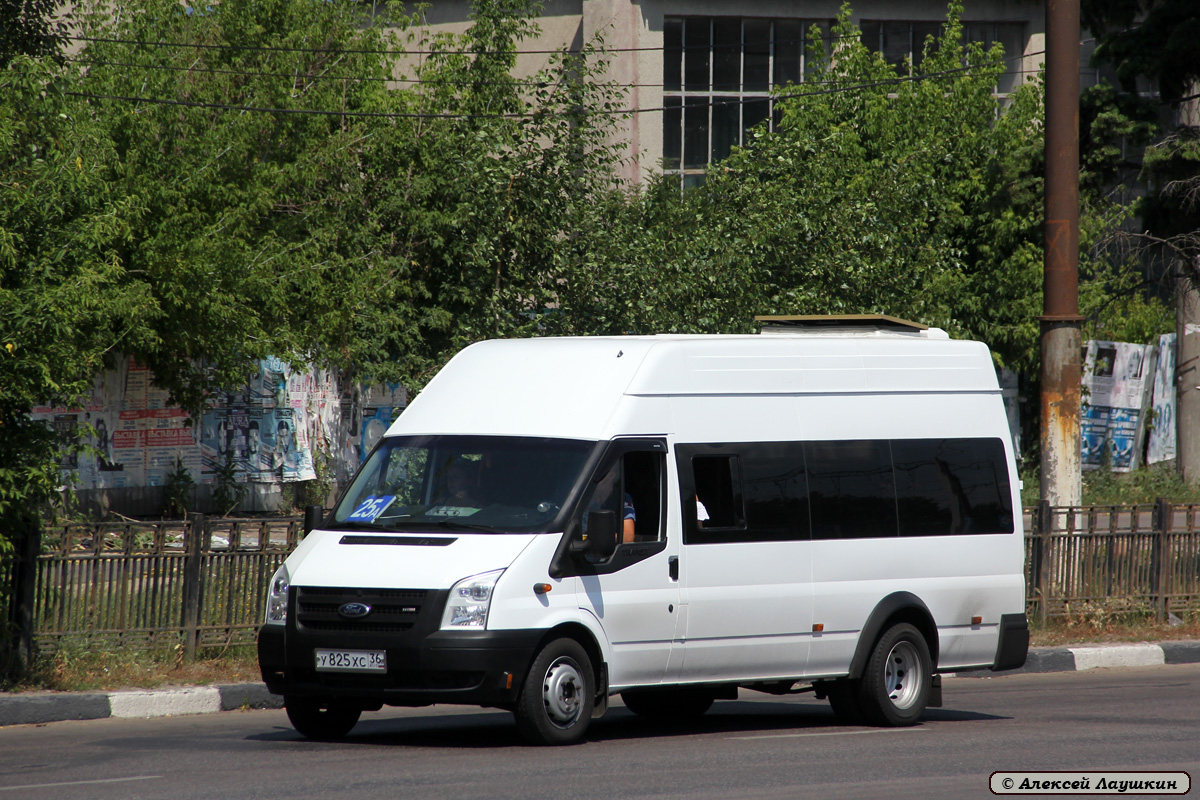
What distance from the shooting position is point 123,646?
11.6 metres

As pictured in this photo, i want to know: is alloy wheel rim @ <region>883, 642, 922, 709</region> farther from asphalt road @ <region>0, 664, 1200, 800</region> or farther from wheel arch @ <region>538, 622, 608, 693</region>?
wheel arch @ <region>538, 622, 608, 693</region>

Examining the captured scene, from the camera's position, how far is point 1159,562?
15859mm

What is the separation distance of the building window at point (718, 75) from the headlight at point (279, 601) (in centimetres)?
3300

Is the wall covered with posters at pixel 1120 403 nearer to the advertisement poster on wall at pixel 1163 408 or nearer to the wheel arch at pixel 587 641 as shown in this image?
the advertisement poster on wall at pixel 1163 408

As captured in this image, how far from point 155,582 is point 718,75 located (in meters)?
32.5

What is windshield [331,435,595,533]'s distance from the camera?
29.7 ft

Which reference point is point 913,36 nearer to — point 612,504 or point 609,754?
point 612,504

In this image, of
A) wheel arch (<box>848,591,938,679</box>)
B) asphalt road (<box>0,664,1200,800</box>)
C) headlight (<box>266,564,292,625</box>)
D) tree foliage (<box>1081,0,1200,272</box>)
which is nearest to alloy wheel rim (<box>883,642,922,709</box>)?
wheel arch (<box>848,591,938,679</box>)

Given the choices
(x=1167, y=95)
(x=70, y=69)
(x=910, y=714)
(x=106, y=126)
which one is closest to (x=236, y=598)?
(x=910, y=714)

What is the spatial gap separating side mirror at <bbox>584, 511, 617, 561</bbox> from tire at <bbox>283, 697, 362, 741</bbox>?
1.84 meters

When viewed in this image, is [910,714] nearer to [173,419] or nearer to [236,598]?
[236,598]

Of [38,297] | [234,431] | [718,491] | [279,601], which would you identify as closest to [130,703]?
[279,601]

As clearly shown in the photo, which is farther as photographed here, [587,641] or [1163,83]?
[1163,83]

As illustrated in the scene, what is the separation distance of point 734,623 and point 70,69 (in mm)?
11642
